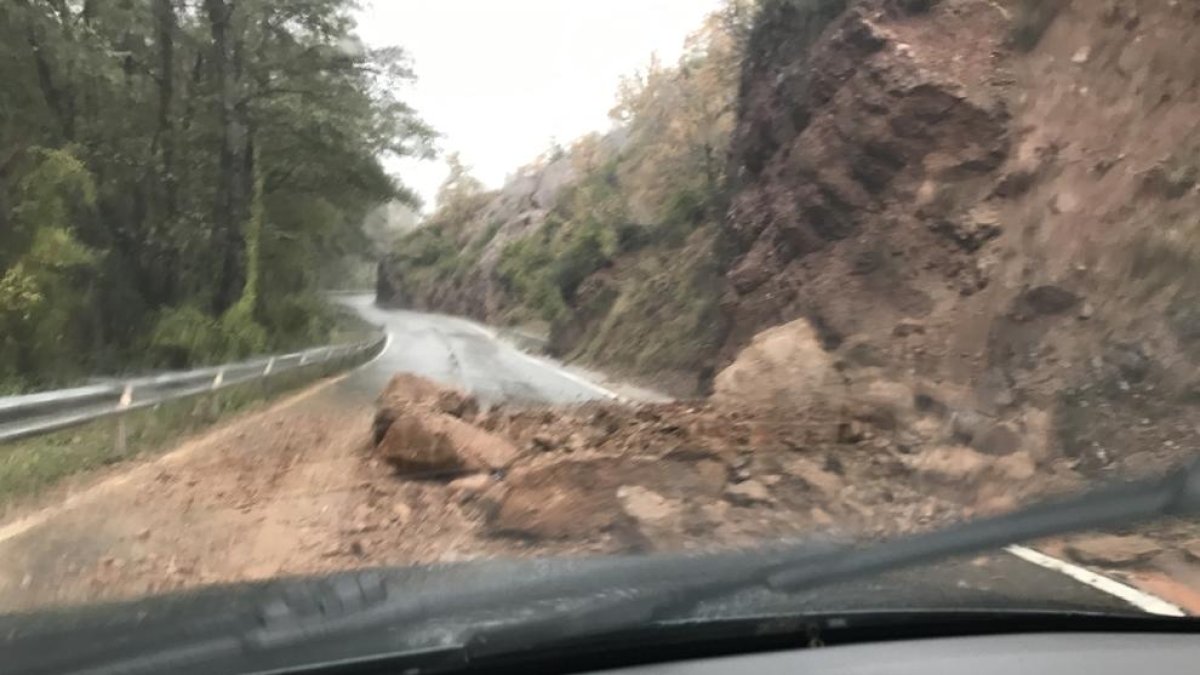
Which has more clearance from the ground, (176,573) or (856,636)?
(856,636)

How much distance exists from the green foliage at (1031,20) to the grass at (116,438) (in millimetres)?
5798

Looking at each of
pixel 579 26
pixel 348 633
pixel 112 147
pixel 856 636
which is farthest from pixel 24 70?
pixel 856 636

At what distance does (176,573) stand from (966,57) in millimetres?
6835

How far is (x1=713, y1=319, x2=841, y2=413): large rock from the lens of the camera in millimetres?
6656

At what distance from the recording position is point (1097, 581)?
4.29 m

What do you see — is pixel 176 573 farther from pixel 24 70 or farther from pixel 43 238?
pixel 24 70

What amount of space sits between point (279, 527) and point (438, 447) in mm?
988

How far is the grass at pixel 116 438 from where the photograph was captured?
448 centimetres

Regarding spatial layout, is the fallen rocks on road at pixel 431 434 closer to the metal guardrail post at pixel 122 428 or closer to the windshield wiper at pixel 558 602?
the metal guardrail post at pixel 122 428

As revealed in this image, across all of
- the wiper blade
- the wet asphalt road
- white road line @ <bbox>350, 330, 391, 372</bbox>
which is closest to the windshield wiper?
the wiper blade

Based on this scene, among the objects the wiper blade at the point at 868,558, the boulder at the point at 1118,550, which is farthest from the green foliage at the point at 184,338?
the boulder at the point at 1118,550

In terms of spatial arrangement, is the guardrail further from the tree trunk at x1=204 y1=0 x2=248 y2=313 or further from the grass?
the tree trunk at x1=204 y1=0 x2=248 y2=313

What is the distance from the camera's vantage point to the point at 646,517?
16.8 feet

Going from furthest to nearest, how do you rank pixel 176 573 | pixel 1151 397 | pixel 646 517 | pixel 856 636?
1. pixel 1151 397
2. pixel 646 517
3. pixel 176 573
4. pixel 856 636
